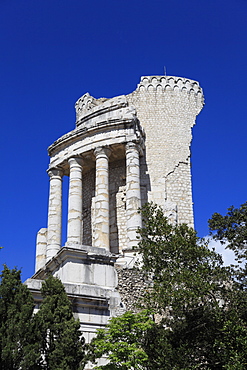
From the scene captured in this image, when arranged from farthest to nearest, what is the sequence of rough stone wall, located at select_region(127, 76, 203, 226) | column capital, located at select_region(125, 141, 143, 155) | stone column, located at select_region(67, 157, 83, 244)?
rough stone wall, located at select_region(127, 76, 203, 226), column capital, located at select_region(125, 141, 143, 155), stone column, located at select_region(67, 157, 83, 244)

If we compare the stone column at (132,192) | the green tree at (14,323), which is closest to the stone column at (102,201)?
the stone column at (132,192)

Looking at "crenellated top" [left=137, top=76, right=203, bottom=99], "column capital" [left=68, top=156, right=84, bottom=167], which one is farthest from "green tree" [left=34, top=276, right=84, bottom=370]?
"crenellated top" [left=137, top=76, right=203, bottom=99]

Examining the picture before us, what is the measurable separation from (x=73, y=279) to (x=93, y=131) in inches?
563

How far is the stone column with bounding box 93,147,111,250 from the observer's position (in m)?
26.4

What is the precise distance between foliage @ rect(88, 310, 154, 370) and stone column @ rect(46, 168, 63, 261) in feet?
47.6

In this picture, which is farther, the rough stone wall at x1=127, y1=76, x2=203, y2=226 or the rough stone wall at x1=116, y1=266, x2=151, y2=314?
the rough stone wall at x1=127, y1=76, x2=203, y2=226

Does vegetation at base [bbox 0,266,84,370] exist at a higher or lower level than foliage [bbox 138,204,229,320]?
lower

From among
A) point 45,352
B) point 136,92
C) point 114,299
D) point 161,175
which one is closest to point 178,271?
point 114,299

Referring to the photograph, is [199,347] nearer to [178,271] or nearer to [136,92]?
[178,271]

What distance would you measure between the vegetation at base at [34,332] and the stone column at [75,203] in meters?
13.5

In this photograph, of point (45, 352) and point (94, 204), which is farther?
point (94, 204)

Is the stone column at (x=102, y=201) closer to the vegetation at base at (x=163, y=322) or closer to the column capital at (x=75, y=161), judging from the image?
the column capital at (x=75, y=161)

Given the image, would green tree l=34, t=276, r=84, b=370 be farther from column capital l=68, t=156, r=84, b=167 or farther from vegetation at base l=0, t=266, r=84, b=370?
column capital l=68, t=156, r=84, b=167

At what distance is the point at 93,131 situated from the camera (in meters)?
29.2
